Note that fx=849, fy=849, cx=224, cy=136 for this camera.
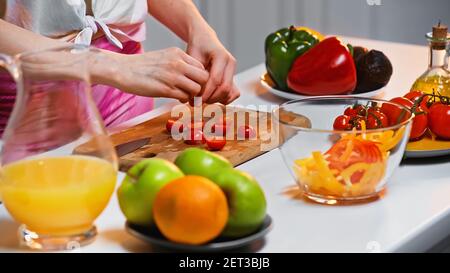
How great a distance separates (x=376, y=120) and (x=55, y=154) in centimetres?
56

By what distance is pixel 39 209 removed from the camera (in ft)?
3.33

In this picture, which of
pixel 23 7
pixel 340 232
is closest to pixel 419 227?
pixel 340 232

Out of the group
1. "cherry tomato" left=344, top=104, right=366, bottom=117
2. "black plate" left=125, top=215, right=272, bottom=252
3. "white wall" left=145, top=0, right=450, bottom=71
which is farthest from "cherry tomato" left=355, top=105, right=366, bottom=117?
"white wall" left=145, top=0, right=450, bottom=71

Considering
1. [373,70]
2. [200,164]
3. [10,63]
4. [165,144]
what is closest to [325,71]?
[373,70]

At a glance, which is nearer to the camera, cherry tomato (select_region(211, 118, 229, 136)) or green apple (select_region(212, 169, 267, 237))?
green apple (select_region(212, 169, 267, 237))

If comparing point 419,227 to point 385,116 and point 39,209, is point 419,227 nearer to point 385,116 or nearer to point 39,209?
point 385,116

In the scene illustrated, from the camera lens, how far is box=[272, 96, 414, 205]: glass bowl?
1.19 m

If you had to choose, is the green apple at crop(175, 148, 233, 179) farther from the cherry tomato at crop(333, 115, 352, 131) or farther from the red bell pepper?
the red bell pepper

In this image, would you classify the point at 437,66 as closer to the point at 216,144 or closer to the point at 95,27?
the point at 216,144

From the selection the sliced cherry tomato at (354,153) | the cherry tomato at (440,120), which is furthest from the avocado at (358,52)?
the sliced cherry tomato at (354,153)

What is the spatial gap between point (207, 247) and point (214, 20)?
92.4 inches

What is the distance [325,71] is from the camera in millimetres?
1741

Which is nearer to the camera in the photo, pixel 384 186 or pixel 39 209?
pixel 39 209

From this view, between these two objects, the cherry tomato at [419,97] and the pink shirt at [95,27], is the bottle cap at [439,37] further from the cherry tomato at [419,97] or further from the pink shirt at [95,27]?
the pink shirt at [95,27]
